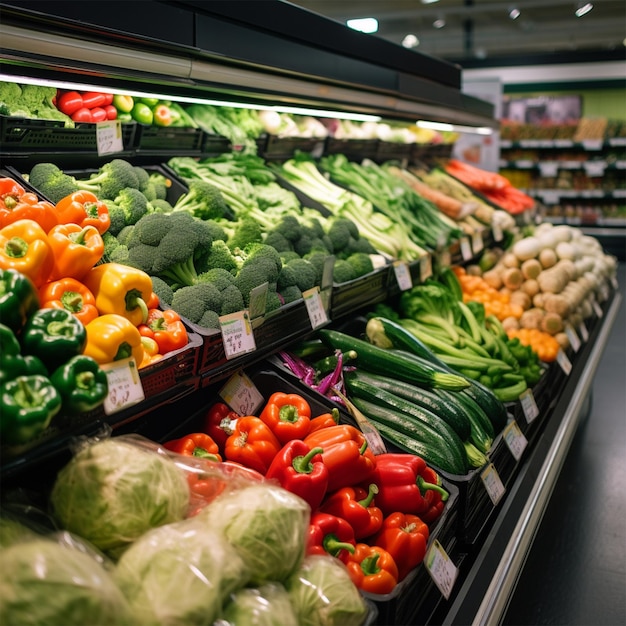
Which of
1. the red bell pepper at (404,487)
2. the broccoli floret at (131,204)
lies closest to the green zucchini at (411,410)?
the red bell pepper at (404,487)

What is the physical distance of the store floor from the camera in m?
3.14

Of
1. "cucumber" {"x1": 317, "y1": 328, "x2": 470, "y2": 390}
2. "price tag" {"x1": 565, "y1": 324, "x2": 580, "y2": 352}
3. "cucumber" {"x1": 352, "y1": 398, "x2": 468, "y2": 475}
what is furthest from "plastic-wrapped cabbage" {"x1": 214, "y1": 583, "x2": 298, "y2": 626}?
"price tag" {"x1": 565, "y1": 324, "x2": 580, "y2": 352}

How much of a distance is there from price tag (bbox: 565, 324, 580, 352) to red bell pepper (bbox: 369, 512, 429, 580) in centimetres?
251

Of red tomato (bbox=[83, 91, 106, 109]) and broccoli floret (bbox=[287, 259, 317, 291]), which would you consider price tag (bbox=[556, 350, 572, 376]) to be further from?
red tomato (bbox=[83, 91, 106, 109])

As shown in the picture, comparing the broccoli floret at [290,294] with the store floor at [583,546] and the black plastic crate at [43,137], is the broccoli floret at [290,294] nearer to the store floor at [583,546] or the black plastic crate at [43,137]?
the black plastic crate at [43,137]

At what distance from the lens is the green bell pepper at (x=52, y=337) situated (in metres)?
1.41

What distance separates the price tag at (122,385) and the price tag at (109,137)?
4.50ft

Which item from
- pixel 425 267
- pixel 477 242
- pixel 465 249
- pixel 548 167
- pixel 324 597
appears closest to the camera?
pixel 324 597

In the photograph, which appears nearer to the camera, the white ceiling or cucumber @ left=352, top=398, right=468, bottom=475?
cucumber @ left=352, top=398, right=468, bottom=475

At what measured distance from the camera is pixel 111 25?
2.05 meters

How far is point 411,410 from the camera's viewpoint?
2658 millimetres

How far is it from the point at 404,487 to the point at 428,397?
0.59m

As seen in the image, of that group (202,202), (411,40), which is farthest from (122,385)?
(411,40)

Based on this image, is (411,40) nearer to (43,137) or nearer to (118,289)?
(43,137)
